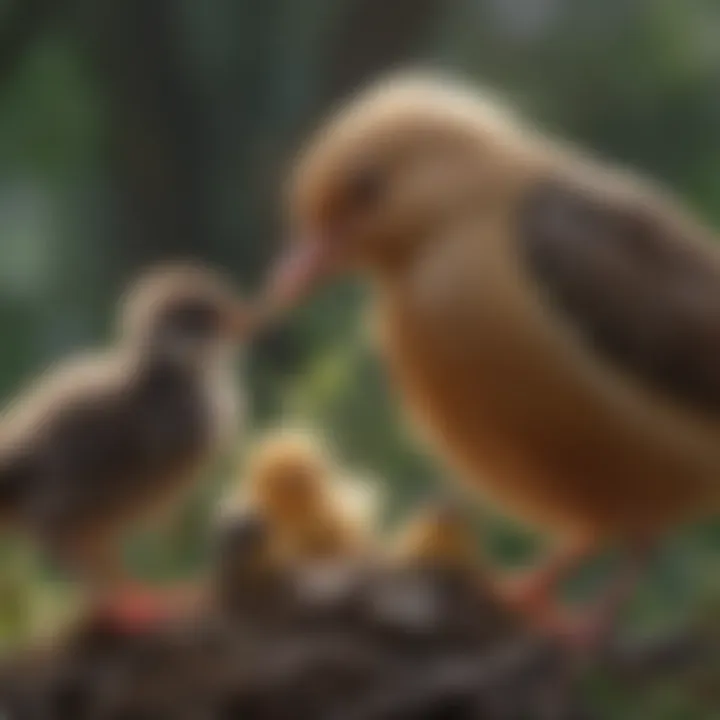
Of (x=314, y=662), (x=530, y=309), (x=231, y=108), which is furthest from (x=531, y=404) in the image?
(x=231, y=108)

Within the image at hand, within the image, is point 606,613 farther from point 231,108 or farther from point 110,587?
point 231,108

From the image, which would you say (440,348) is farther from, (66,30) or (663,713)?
(66,30)

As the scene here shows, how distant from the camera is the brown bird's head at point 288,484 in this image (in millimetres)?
905

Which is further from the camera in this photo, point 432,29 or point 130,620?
point 432,29

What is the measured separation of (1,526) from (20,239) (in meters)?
0.20

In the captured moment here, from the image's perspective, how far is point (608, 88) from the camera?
1.03 m

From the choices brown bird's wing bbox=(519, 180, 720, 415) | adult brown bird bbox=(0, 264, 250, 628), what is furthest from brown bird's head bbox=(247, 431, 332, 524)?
brown bird's wing bbox=(519, 180, 720, 415)

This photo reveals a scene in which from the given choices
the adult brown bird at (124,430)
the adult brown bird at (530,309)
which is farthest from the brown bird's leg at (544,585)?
the adult brown bird at (124,430)

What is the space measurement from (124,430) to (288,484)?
8cm

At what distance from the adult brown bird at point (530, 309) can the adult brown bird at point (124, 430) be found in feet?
0.19

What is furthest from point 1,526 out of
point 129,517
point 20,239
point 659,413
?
point 659,413

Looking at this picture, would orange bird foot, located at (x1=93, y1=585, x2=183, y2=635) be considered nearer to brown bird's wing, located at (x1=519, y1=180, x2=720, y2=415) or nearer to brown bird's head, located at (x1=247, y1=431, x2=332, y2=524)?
brown bird's head, located at (x1=247, y1=431, x2=332, y2=524)

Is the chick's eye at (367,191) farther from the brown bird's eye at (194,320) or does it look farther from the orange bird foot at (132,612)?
the orange bird foot at (132,612)

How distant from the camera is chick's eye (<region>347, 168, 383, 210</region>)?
2.88ft
